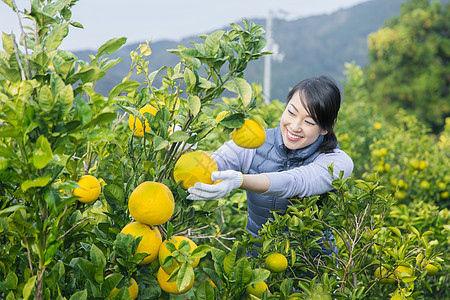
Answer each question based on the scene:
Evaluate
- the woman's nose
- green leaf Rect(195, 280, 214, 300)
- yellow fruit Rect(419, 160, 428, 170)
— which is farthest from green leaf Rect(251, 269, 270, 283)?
yellow fruit Rect(419, 160, 428, 170)

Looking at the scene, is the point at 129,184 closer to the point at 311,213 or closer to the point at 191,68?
the point at 191,68

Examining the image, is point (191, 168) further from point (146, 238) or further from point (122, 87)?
point (122, 87)

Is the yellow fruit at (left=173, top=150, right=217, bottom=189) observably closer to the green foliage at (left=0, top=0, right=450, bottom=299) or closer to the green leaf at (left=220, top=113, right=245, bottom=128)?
the green foliage at (left=0, top=0, right=450, bottom=299)

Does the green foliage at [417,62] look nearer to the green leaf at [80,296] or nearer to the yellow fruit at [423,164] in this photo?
the yellow fruit at [423,164]

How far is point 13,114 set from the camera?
771mm

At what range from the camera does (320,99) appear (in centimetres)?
170

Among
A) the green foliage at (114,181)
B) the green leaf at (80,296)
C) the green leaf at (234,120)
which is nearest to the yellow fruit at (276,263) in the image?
the green foliage at (114,181)

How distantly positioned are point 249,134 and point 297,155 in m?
A: 0.70

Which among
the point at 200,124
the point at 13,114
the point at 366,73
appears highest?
the point at 13,114

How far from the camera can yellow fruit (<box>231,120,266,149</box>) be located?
1.18 meters

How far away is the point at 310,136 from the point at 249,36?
0.80 metres

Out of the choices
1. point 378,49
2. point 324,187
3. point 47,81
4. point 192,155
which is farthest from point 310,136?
point 378,49

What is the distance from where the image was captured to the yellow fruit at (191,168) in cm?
114

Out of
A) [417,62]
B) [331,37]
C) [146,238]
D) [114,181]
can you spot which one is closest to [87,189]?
[114,181]
